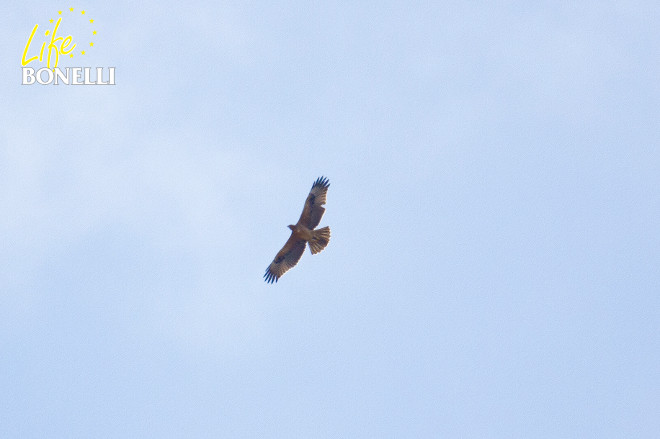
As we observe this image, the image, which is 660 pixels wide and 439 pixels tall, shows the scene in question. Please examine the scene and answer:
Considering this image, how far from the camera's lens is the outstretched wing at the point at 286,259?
26.5m

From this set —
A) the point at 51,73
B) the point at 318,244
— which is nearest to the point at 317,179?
the point at 318,244

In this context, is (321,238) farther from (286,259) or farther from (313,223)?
(286,259)

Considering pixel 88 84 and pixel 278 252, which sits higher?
pixel 88 84

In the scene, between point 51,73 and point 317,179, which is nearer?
point 317,179

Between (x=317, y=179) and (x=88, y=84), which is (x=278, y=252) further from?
(x=88, y=84)

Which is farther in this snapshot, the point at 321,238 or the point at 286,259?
the point at 286,259

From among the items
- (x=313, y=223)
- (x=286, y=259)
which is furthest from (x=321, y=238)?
(x=286, y=259)

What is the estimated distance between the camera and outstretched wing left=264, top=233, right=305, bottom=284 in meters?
26.5

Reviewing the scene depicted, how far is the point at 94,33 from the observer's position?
1067 inches

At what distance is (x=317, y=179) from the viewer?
2600 centimetres

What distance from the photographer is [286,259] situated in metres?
26.9

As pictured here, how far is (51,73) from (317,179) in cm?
859

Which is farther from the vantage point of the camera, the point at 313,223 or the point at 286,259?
the point at 286,259

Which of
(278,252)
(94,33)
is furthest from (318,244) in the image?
(94,33)
